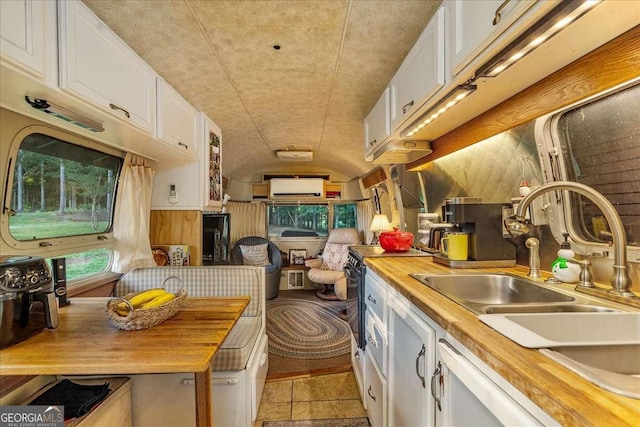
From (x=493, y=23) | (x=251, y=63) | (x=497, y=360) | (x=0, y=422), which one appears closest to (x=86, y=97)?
(x=251, y=63)

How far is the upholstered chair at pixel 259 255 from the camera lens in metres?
4.39

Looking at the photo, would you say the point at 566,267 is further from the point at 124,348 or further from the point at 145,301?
the point at 145,301

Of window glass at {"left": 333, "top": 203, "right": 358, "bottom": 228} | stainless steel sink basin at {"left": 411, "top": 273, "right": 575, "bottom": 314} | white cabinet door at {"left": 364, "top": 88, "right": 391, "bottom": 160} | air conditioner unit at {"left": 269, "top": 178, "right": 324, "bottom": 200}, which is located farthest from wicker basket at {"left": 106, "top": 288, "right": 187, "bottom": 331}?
window glass at {"left": 333, "top": 203, "right": 358, "bottom": 228}

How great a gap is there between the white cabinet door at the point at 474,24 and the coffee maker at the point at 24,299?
1745mm

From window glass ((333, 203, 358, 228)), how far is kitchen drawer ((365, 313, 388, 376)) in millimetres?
3551

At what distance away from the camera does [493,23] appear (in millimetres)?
840

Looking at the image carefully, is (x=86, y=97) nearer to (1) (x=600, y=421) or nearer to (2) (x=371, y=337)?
A: (1) (x=600, y=421)

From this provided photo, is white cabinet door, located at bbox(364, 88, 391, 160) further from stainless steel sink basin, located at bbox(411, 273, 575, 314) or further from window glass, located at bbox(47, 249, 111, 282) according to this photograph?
window glass, located at bbox(47, 249, 111, 282)

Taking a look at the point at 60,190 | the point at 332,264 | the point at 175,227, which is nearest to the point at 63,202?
the point at 60,190

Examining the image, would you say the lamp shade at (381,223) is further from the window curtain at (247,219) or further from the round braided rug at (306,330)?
the window curtain at (247,219)

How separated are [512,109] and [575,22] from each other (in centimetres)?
58

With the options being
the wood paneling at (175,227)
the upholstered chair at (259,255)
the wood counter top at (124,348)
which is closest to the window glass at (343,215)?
the upholstered chair at (259,255)

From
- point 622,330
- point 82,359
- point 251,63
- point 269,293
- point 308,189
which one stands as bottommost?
point 269,293

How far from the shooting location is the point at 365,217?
4.86 m
